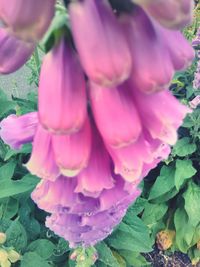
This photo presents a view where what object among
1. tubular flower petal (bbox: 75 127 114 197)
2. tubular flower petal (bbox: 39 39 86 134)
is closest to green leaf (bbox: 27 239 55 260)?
tubular flower petal (bbox: 75 127 114 197)

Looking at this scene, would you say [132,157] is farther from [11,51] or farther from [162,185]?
[162,185]

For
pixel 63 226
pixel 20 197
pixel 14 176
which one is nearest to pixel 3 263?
pixel 63 226

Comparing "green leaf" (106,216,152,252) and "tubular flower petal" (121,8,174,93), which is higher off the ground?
"tubular flower petal" (121,8,174,93)

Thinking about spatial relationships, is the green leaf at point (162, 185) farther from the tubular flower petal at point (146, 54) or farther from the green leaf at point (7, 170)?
the tubular flower petal at point (146, 54)

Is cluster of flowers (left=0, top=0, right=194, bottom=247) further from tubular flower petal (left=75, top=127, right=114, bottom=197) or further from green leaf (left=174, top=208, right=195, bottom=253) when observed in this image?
green leaf (left=174, top=208, right=195, bottom=253)

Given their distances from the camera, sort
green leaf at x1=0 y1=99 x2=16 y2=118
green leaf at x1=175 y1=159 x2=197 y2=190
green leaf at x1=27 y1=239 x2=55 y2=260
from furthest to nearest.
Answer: green leaf at x1=175 y1=159 x2=197 y2=190, green leaf at x1=0 y1=99 x2=16 y2=118, green leaf at x1=27 y1=239 x2=55 y2=260

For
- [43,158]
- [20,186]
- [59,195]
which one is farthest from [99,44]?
[20,186]

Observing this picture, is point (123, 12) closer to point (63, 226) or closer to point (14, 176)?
point (63, 226)
